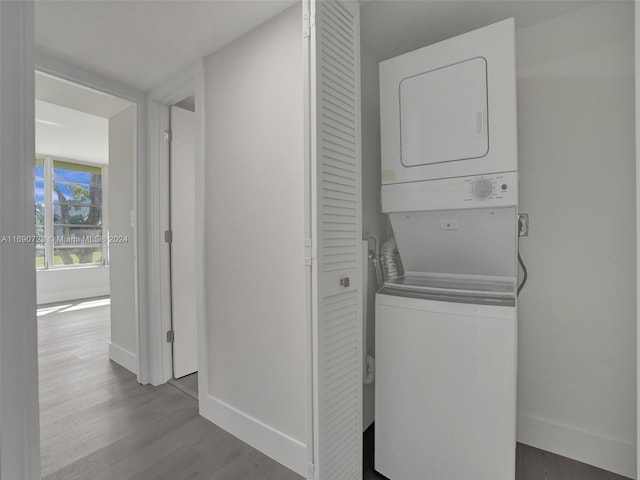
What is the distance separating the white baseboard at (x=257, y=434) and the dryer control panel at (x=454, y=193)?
4.22ft

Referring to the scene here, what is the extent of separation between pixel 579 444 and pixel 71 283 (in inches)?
269

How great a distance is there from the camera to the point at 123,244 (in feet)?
8.76

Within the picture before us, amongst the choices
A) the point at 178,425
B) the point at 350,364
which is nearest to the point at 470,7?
the point at 350,364

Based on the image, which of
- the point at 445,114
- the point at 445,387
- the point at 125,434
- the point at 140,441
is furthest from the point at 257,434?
the point at 445,114

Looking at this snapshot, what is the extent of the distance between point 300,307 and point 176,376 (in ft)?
5.40

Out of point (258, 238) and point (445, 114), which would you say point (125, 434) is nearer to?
point (258, 238)

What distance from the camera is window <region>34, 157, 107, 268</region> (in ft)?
16.9

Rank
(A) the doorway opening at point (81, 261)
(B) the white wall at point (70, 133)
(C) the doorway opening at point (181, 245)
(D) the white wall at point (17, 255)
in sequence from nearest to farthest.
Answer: (D) the white wall at point (17, 255) < (A) the doorway opening at point (81, 261) < (C) the doorway opening at point (181, 245) < (B) the white wall at point (70, 133)

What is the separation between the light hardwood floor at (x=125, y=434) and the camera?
1515 mm

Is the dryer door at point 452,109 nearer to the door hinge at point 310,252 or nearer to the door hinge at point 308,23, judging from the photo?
the door hinge at point 308,23

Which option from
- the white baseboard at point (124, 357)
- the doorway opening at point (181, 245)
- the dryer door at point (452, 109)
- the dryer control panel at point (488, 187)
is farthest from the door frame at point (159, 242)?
the dryer control panel at point (488, 187)

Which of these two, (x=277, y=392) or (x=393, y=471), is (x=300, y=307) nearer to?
(x=277, y=392)

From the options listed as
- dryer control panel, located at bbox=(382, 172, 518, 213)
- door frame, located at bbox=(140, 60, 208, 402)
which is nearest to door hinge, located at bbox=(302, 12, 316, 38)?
dryer control panel, located at bbox=(382, 172, 518, 213)

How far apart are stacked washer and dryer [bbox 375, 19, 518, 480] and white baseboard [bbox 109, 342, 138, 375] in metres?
2.13
